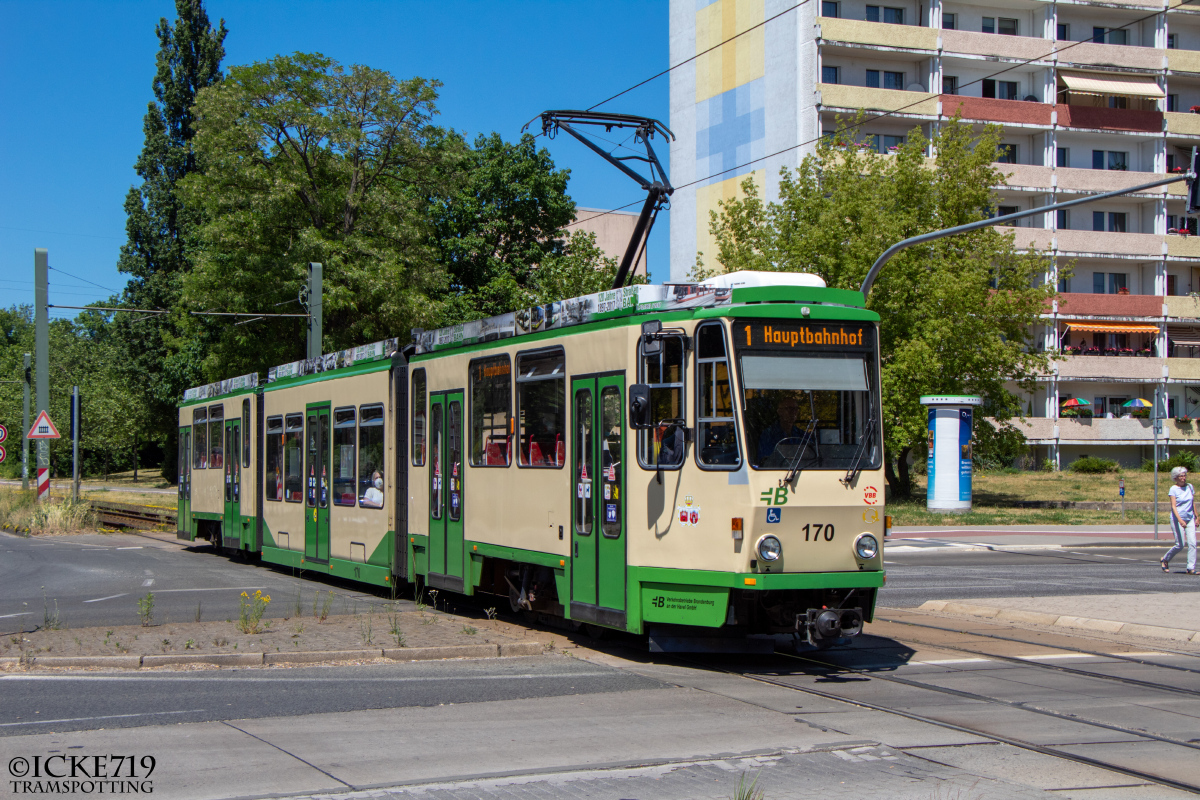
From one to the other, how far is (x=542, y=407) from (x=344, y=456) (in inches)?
236

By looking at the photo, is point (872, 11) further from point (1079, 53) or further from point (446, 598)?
point (446, 598)

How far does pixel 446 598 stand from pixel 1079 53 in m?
54.0

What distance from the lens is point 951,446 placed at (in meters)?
33.0

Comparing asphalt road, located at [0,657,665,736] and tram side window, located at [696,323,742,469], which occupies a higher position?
tram side window, located at [696,323,742,469]

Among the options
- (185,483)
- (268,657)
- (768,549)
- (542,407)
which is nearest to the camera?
(768,549)

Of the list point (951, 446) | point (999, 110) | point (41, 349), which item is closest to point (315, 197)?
point (41, 349)

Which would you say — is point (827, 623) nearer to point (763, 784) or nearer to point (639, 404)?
point (639, 404)

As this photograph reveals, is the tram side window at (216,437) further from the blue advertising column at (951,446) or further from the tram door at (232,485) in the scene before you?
the blue advertising column at (951,446)

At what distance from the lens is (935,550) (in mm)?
24672

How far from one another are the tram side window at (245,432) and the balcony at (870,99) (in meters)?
38.5

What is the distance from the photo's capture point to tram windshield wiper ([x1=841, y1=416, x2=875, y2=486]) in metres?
10.1

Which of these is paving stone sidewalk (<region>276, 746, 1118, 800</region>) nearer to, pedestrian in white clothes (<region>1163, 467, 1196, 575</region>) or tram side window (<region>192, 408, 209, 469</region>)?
pedestrian in white clothes (<region>1163, 467, 1196, 575</region>)

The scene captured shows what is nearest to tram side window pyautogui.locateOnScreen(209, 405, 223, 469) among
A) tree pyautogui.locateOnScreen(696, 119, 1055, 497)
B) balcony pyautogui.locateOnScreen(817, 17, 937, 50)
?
tree pyautogui.locateOnScreen(696, 119, 1055, 497)

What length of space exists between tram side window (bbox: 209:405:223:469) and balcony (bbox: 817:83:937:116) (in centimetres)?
3754
